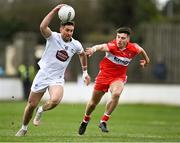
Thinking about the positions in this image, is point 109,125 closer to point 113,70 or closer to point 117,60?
point 113,70

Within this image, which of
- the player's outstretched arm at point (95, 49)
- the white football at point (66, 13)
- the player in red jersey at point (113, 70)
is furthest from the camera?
the player in red jersey at point (113, 70)

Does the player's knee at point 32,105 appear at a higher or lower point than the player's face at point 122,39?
lower

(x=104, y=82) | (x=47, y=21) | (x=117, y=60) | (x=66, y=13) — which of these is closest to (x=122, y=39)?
(x=117, y=60)

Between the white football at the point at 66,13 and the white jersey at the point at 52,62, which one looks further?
the white jersey at the point at 52,62

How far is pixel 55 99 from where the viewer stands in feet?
62.2

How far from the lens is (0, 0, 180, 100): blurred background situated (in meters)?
46.7

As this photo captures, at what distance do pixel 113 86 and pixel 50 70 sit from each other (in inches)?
94.2

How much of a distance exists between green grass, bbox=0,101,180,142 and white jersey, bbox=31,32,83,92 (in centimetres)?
116

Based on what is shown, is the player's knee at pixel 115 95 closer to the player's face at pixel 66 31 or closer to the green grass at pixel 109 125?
the green grass at pixel 109 125

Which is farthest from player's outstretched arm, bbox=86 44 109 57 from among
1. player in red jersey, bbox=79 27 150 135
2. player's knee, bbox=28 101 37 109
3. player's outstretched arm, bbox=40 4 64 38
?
player's knee, bbox=28 101 37 109

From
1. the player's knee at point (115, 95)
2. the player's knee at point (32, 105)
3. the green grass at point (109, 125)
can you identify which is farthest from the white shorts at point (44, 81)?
the player's knee at point (115, 95)

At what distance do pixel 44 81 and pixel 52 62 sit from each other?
434mm

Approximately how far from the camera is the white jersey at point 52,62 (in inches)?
756

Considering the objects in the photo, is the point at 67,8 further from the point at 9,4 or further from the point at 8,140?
the point at 9,4
